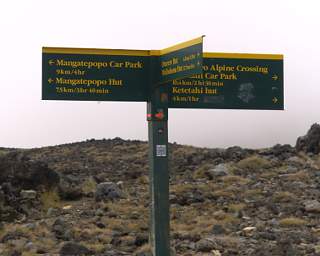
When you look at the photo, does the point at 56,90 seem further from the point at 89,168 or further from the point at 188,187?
the point at 89,168

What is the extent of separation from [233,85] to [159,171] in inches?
71.3

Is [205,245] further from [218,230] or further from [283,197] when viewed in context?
[283,197]

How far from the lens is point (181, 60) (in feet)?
30.2

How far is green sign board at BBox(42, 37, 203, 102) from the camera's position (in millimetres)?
9594

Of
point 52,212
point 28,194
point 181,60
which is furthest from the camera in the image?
point 28,194

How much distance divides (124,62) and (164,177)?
74.3 inches

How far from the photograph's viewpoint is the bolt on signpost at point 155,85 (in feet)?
31.7

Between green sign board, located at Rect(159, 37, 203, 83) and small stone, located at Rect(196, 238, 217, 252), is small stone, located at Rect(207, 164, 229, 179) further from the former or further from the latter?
green sign board, located at Rect(159, 37, 203, 83)

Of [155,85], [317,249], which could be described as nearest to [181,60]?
[155,85]

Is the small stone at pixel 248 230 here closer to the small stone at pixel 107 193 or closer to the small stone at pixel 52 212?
the small stone at pixel 52 212

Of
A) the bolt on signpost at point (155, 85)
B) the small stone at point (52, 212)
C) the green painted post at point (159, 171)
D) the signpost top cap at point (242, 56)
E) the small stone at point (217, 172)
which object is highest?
the signpost top cap at point (242, 56)

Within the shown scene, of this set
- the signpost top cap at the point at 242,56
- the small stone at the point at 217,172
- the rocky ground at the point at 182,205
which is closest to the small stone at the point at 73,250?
the rocky ground at the point at 182,205

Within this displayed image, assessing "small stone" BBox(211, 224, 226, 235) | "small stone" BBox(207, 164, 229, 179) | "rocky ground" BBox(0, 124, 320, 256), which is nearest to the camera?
"rocky ground" BBox(0, 124, 320, 256)

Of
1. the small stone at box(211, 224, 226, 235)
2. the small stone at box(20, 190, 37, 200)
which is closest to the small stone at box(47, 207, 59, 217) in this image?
the small stone at box(20, 190, 37, 200)
